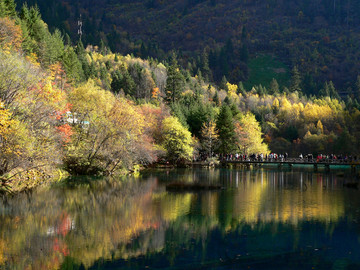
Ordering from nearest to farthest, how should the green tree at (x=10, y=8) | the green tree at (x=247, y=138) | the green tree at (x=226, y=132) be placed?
1. the green tree at (x=10, y=8)
2. the green tree at (x=226, y=132)
3. the green tree at (x=247, y=138)

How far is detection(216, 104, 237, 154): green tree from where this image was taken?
101062 millimetres

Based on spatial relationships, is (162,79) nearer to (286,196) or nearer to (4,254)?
(286,196)

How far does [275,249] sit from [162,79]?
157452 mm

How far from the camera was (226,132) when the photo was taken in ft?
331

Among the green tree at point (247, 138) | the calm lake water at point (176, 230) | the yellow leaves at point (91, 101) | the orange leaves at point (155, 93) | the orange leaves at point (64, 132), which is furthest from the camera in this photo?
the orange leaves at point (155, 93)

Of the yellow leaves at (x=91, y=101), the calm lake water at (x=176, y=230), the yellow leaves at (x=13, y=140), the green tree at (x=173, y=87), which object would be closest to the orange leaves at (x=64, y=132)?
the yellow leaves at (x=91, y=101)

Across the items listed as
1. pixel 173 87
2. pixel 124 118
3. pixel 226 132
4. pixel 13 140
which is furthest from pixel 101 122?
pixel 173 87

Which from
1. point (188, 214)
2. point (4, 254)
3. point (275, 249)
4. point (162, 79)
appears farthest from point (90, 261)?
point (162, 79)

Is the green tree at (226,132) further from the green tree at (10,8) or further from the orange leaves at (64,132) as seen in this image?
the orange leaves at (64,132)

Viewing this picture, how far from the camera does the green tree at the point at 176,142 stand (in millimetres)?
88500

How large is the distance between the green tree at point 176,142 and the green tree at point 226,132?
13.4m

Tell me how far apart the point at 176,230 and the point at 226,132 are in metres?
73.3

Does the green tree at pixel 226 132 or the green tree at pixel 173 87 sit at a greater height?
the green tree at pixel 173 87

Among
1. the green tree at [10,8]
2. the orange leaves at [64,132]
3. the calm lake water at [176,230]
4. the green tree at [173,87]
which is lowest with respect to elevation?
the calm lake water at [176,230]
